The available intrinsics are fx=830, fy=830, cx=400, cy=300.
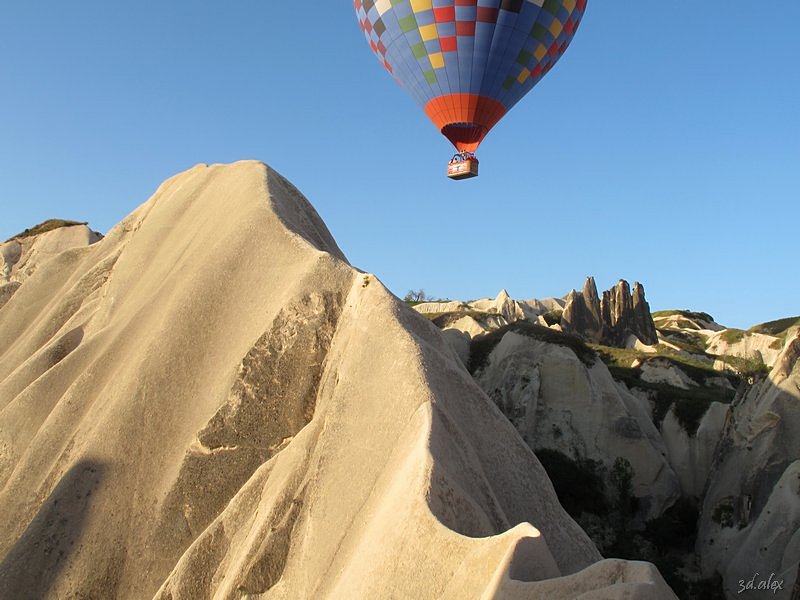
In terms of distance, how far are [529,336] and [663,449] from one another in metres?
8.44

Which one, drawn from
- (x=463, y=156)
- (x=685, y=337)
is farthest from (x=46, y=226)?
(x=685, y=337)

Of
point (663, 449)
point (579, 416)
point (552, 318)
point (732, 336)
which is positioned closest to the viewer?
point (579, 416)

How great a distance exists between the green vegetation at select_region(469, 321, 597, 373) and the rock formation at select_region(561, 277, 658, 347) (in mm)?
37140

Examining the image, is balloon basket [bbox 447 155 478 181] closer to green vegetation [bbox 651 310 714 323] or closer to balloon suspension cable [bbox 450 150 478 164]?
balloon suspension cable [bbox 450 150 478 164]

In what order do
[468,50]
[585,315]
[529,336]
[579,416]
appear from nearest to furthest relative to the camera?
1. [579,416]
2. [468,50]
3. [529,336]
4. [585,315]

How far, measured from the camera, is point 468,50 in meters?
40.7

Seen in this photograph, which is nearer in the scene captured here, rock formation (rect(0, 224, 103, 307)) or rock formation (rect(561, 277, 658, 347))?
rock formation (rect(0, 224, 103, 307))

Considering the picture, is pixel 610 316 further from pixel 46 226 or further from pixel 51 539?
pixel 51 539

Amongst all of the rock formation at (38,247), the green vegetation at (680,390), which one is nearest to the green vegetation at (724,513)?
the green vegetation at (680,390)

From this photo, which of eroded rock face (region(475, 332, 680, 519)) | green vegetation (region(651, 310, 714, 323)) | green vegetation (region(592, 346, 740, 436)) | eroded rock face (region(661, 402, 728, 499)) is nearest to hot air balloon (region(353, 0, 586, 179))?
eroded rock face (region(475, 332, 680, 519))

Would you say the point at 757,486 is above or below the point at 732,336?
below

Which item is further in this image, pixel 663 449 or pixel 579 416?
pixel 663 449

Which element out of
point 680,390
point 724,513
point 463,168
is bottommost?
point 724,513

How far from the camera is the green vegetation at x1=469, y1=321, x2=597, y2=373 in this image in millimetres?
41531
